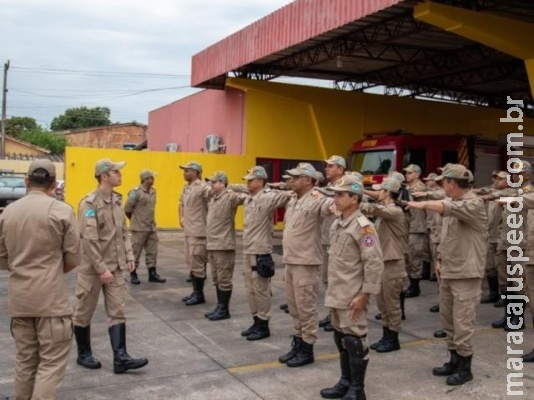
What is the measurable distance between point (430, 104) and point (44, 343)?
17781 millimetres

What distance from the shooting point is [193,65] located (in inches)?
730

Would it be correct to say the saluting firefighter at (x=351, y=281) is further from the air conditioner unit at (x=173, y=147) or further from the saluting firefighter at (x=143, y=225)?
the air conditioner unit at (x=173, y=147)

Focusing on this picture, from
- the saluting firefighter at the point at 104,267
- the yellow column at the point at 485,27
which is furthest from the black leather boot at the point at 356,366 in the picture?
the yellow column at the point at 485,27

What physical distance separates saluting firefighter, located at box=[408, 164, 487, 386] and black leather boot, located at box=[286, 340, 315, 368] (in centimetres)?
112

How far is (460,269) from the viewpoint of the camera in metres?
4.82

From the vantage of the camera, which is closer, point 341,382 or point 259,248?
point 341,382

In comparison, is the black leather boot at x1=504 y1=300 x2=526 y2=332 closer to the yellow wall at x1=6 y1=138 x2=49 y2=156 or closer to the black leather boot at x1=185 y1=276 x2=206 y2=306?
the black leather boot at x1=185 y1=276 x2=206 y2=306

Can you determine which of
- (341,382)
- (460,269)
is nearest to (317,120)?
(460,269)

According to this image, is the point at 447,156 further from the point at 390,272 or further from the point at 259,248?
the point at 259,248

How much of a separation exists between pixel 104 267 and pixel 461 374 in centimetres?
318

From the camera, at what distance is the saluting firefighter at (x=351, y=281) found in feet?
14.0

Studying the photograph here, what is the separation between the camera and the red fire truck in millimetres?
12977

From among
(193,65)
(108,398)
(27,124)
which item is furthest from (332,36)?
(27,124)

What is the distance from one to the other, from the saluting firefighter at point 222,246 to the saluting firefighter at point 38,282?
3.21m
